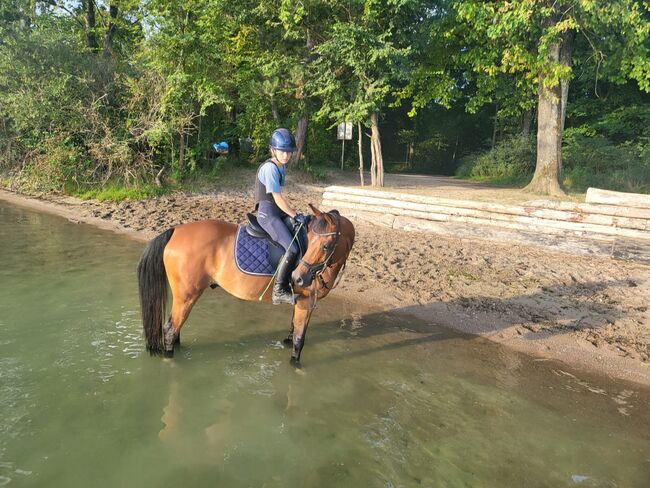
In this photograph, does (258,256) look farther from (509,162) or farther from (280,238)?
(509,162)

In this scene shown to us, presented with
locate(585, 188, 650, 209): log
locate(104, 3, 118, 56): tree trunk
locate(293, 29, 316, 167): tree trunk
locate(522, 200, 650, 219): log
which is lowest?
locate(522, 200, 650, 219): log

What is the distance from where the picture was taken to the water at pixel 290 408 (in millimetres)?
3496

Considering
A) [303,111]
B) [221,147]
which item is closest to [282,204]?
[221,147]

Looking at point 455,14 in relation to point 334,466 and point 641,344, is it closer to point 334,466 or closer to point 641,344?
point 641,344

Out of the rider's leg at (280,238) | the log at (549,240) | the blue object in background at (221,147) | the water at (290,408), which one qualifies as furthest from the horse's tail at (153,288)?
the blue object in background at (221,147)

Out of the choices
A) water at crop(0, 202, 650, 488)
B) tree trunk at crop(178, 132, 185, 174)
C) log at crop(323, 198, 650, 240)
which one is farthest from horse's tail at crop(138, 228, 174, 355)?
tree trunk at crop(178, 132, 185, 174)

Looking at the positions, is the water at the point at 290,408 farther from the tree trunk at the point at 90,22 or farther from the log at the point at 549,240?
the tree trunk at the point at 90,22

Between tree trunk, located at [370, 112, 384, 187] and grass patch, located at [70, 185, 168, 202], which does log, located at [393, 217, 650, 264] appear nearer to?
tree trunk, located at [370, 112, 384, 187]

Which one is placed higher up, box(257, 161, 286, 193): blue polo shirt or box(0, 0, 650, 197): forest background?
box(0, 0, 650, 197): forest background

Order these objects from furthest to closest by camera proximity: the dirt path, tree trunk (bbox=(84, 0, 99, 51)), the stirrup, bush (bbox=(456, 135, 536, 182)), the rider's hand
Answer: bush (bbox=(456, 135, 536, 182)) → tree trunk (bbox=(84, 0, 99, 51)) → the dirt path → the stirrup → the rider's hand

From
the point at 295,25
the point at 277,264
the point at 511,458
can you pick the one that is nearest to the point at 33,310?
the point at 277,264

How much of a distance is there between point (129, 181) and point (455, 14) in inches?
509

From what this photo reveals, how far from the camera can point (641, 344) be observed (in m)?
5.83

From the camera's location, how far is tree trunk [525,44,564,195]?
14062 mm
